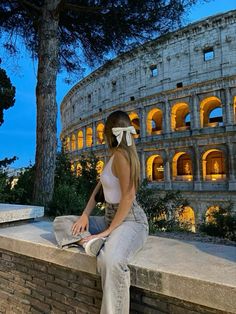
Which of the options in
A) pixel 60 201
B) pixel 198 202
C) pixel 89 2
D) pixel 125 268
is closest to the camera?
pixel 125 268

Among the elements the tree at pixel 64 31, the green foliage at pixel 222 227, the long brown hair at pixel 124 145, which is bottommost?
the green foliage at pixel 222 227

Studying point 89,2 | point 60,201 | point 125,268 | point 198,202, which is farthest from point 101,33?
point 198,202

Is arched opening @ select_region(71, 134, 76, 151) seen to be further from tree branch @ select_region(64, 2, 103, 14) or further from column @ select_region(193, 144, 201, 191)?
tree branch @ select_region(64, 2, 103, 14)

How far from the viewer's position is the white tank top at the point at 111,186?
7.26 feet

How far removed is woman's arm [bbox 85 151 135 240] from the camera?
2092 millimetres

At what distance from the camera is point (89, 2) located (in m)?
7.82

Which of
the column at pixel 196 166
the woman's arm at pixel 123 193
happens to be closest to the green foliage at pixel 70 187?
the woman's arm at pixel 123 193

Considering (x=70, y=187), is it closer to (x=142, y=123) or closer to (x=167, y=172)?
(x=167, y=172)

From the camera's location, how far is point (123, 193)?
6.89 ft

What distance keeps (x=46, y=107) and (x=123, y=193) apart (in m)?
5.00

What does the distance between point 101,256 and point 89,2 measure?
7502mm

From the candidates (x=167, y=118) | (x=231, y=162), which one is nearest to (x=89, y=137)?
(x=167, y=118)

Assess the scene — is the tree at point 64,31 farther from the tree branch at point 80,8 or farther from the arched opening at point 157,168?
the arched opening at point 157,168

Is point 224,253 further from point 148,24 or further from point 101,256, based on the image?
point 148,24
